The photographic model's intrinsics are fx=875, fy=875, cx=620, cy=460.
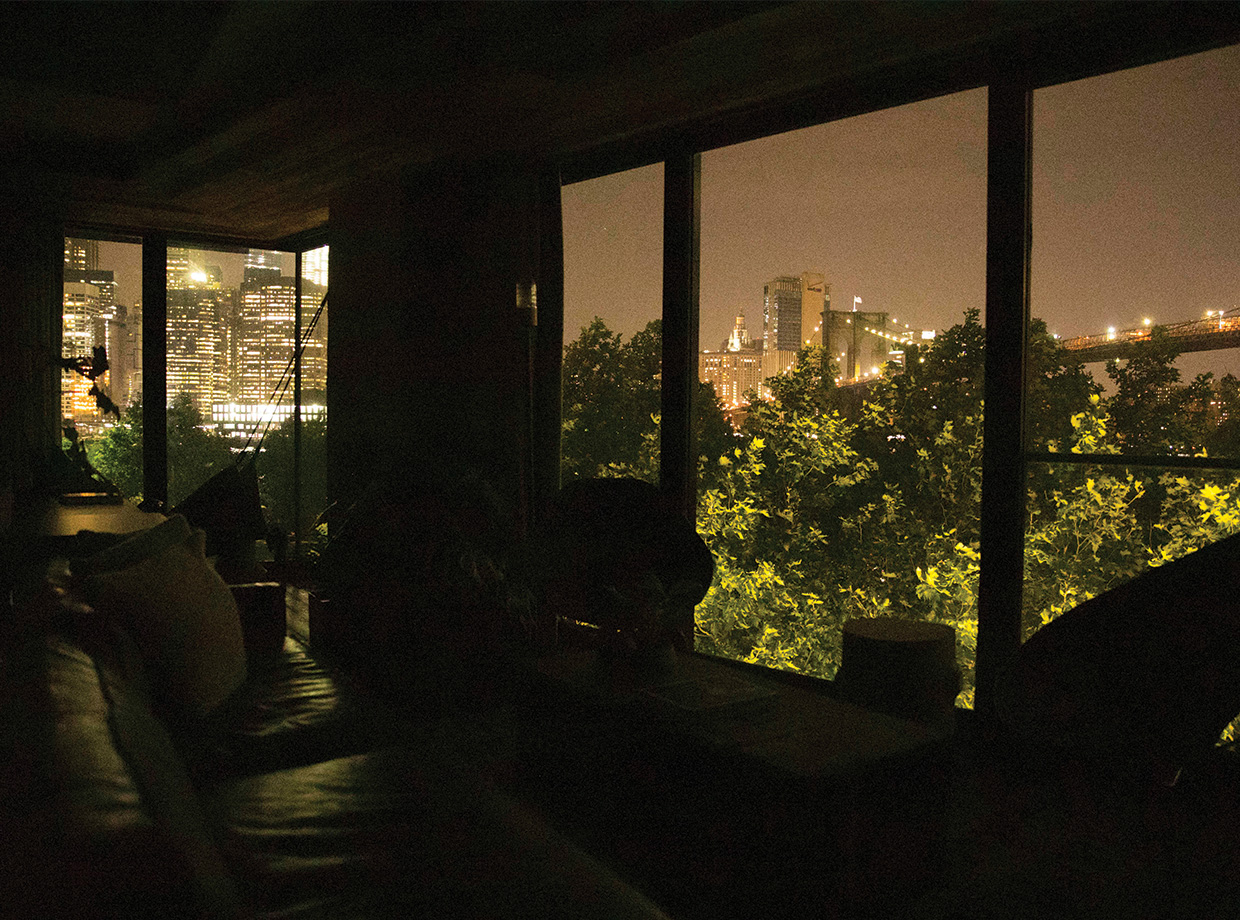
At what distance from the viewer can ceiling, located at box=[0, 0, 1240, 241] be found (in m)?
3.04

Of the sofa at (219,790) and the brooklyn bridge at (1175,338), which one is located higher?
the brooklyn bridge at (1175,338)

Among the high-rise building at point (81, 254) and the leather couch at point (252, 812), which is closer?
the leather couch at point (252, 812)

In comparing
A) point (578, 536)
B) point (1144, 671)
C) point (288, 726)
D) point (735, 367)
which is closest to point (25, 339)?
point (578, 536)

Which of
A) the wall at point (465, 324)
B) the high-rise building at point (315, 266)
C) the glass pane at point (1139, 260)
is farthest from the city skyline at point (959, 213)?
the high-rise building at point (315, 266)

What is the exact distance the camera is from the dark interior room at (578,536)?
1668 mm

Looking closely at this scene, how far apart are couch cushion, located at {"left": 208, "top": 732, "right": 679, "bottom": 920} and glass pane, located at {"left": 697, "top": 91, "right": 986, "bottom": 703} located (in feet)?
7.66

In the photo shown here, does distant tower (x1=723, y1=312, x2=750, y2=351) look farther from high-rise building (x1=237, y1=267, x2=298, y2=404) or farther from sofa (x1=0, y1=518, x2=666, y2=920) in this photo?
high-rise building (x1=237, y1=267, x2=298, y2=404)

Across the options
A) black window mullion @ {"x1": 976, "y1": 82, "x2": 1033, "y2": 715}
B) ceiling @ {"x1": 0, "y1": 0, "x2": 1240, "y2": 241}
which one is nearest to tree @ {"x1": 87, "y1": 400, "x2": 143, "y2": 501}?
ceiling @ {"x1": 0, "y1": 0, "x2": 1240, "y2": 241}

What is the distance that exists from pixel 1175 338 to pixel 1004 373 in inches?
21.4

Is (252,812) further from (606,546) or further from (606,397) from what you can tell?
(606,397)

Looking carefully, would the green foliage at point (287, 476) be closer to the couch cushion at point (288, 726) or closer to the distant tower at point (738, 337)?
the distant tower at point (738, 337)

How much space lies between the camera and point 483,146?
4.46 m

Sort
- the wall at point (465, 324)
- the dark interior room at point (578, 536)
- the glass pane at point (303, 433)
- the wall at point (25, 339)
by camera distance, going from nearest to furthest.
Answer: the dark interior room at point (578, 536) < the wall at point (465, 324) < the wall at point (25, 339) < the glass pane at point (303, 433)

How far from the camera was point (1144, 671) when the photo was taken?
2.03 meters
